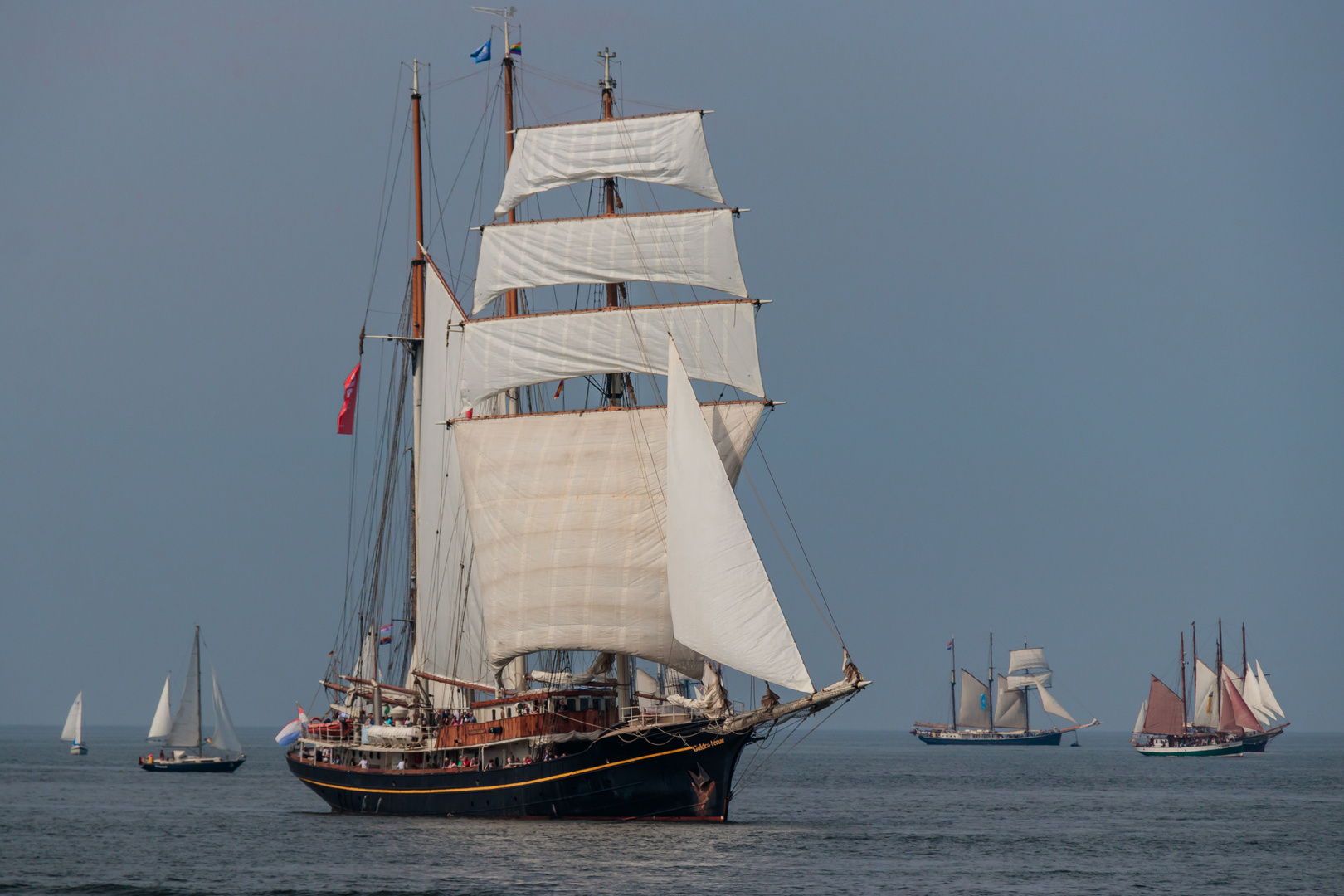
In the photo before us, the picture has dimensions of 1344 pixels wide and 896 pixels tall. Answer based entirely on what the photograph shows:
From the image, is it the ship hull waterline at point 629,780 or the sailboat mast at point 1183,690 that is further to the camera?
the sailboat mast at point 1183,690

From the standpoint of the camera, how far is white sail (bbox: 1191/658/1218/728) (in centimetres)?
15525

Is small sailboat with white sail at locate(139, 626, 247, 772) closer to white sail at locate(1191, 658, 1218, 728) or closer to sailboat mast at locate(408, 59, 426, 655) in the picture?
sailboat mast at locate(408, 59, 426, 655)

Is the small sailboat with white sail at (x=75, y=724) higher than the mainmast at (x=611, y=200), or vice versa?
the mainmast at (x=611, y=200)

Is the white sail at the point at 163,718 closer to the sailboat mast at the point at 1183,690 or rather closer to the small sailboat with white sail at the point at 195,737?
the small sailboat with white sail at the point at 195,737

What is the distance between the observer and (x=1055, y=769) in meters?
138

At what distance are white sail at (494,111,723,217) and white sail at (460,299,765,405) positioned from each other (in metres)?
5.97

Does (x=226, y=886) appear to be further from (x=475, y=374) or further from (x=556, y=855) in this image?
(x=475, y=374)

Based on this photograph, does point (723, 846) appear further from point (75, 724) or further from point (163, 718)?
point (75, 724)

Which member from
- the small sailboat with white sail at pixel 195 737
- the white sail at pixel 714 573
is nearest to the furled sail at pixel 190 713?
the small sailboat with white sail at pixel 195 737

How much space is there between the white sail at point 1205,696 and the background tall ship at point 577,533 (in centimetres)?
10713

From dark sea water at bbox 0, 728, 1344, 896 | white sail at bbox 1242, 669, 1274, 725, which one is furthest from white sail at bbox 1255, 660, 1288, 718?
dark sea water at bbox 0, 728, 1344, 896

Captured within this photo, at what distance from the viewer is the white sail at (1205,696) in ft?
509

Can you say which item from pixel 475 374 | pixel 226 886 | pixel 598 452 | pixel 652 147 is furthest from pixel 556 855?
pixel 652 147

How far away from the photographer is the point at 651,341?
6319 cm
